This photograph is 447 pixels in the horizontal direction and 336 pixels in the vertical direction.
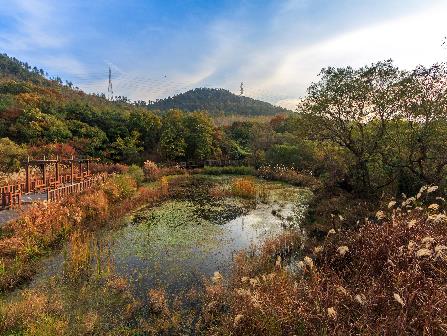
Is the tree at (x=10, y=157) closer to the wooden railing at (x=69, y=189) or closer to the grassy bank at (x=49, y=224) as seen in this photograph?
the wooden railing at (x=69, y=189)

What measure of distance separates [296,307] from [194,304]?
3078mm

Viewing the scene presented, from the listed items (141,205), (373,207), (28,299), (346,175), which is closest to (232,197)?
(141,205)

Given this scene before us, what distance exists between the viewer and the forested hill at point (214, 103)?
130m

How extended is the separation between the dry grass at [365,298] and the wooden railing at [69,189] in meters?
11.4

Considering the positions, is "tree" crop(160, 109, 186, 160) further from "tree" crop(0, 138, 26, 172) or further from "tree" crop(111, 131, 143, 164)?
"tree" crop(0, 138, 26, 172)

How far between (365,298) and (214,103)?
13988cm

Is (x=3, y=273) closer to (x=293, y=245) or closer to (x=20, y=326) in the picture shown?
(x=20, y=326)

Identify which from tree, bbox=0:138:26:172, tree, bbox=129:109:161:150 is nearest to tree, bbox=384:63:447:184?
tree, bbox=0:138:26:172

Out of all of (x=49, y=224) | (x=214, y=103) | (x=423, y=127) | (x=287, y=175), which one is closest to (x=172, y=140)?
(x=287, y=175)

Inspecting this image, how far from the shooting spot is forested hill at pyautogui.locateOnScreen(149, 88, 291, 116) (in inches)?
5128

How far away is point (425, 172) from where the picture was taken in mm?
13609

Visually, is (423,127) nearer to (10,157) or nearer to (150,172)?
(150,172)

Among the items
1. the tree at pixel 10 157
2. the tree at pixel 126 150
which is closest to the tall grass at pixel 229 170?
the tree at pixel 126 150

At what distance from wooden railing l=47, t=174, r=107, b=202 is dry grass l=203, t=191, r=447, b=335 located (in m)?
11.4
